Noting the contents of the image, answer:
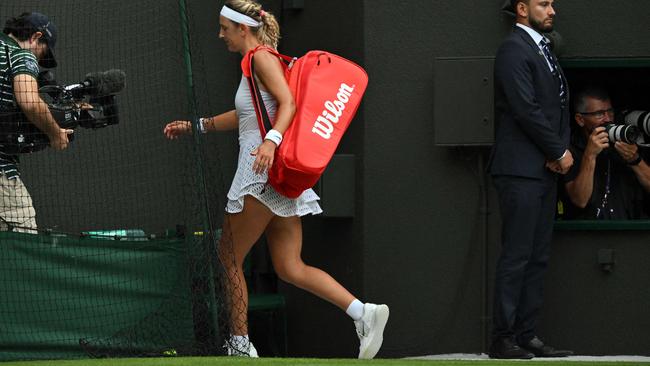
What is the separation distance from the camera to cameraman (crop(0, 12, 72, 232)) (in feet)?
26.3

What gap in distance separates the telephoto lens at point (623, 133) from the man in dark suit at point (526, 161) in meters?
0.46

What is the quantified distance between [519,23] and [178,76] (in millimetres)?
2508

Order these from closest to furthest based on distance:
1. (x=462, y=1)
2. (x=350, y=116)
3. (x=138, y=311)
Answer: (x=350, y=116) → (x=138, y=311) → (x=462, y=1)

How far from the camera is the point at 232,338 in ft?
26.6

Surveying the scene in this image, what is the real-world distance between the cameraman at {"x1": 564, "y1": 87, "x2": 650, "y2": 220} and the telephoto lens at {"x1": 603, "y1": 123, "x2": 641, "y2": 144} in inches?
1.8

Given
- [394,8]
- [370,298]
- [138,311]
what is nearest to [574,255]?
[370,298]

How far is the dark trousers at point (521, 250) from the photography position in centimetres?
832

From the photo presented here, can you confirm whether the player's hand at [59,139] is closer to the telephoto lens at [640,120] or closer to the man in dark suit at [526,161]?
the man in dark suit at [526,161]

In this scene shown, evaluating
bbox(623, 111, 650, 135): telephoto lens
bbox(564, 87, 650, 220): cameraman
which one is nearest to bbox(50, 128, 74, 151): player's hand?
bbox(564, 87, 650, 220): cameraman

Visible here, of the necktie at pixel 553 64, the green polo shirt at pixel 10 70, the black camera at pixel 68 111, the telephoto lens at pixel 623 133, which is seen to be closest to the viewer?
the green polo shirt at pixel 10 70

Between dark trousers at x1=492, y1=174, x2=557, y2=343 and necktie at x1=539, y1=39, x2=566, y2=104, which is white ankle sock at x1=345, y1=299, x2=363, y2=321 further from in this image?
necktie at x1=539, y1=39, x2=566, y2=104

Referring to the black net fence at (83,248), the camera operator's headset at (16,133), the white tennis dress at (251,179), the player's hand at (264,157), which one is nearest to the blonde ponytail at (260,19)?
the white tennis dress at (251,179)

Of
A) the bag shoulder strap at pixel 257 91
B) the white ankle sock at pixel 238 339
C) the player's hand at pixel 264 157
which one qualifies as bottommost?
the white ankle sock at pixel 238 339

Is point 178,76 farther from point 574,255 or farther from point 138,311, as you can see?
point 574,255
